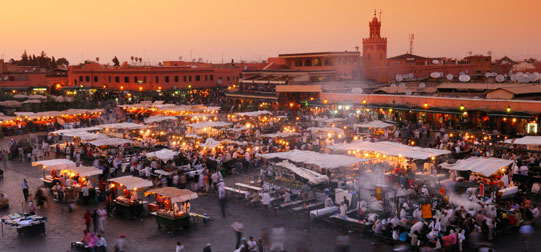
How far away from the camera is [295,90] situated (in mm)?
45250

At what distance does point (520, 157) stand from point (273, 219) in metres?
11.7

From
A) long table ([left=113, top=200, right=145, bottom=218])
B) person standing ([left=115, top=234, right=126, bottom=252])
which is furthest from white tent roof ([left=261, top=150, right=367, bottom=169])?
person standing ([left=115, top=234, right=126, bottom=252])

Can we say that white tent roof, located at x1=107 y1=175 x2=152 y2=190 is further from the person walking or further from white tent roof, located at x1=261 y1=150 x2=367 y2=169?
white tent roof, located at x1=261 y1=150 x2=367 y2=169

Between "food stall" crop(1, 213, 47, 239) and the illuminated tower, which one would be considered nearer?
"food stall" crop(1, 213, 47, 239)

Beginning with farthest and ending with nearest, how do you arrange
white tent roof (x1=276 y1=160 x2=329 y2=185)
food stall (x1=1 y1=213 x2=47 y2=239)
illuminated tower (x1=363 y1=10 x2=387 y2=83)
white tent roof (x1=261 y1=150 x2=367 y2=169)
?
illuminated tower (x1=363 y1=10 x2=387 y2=83), white tent roof (x1=261 y1=150 x2=367 y2=169), white tent roof (x1=276 y1=160 x2=329 y2=185), food stall (x1=1 y1=213 x2=47 y2=239)

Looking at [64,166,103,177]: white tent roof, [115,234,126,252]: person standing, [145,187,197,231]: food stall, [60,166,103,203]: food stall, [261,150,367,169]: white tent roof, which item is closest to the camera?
[115,234,126,252]: person standing

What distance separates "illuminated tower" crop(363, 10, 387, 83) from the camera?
182ft

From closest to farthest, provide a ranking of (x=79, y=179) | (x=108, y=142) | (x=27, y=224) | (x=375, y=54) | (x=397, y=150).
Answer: (x=27, y=224) → (x=79, y=179) → (x=397, y=150) → (x=108, y=142) → (x=375, y=54)

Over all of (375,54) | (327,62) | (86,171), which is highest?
(375,54)

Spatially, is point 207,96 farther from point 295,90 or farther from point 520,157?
point 520,157

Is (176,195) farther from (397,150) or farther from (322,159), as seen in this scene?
(397,150)

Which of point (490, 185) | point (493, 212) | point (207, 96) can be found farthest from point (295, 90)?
point (493, 212)

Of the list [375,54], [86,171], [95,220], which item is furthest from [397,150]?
[375,54]

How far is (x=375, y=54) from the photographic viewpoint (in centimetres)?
5572
